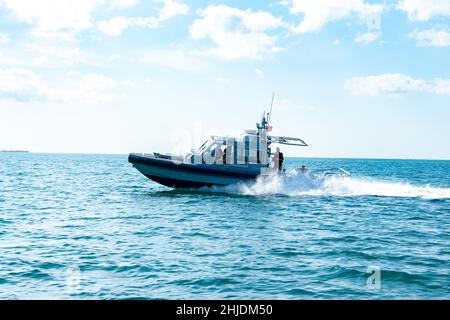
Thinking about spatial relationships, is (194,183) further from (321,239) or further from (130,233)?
(321,239)

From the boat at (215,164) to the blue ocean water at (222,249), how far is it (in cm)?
186

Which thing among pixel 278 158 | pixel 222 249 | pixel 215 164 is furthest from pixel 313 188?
pixel 222 249

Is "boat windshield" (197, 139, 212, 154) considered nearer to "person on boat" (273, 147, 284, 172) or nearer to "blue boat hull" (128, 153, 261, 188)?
"blue boat hull" (128, 153, 261, 188)

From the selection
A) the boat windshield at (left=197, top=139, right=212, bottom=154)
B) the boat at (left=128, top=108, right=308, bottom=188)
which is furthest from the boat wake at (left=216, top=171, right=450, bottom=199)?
the boat windshield at (left=197, top=139, right=212, bottom=154)

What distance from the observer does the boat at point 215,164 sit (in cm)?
2686

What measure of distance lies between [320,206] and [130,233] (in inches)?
495

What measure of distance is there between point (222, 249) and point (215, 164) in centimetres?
1427

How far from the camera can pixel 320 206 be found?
80.5 ft

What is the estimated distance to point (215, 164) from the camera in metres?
27.2

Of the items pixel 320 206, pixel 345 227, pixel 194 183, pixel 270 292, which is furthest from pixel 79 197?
pixel 270 292

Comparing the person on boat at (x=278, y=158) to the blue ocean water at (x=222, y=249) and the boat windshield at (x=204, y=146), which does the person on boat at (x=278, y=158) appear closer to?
the blue ocean water at (x=222, y=249)

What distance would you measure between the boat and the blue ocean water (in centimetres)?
186

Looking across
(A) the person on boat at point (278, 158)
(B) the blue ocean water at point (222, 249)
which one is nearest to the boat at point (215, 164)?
(A) the person on boat at point (278, 158)
